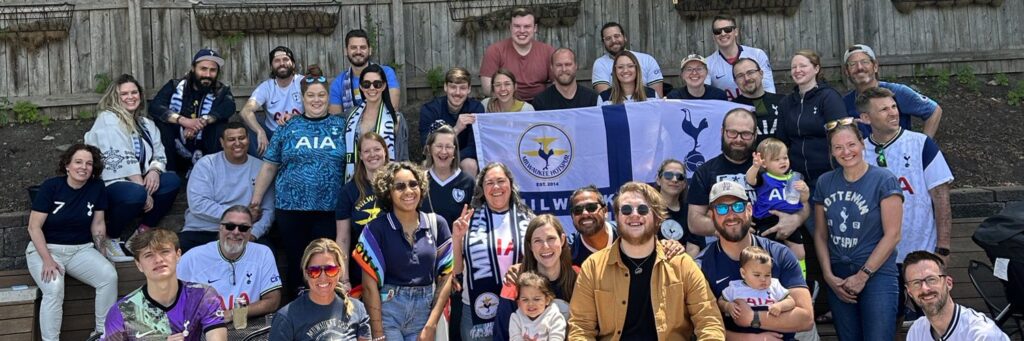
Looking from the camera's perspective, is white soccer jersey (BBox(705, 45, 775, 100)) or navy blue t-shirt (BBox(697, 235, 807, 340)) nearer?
navy blue t-shirt (BBox(697, 235, 807, 340))

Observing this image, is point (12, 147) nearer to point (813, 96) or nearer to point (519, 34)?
point (519, 34)

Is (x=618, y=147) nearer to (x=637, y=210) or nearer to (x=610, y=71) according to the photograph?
(x=610, y=71)

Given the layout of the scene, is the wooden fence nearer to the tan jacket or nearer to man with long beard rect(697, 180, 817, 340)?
man with long beard rect(697, 180, 817, 340)

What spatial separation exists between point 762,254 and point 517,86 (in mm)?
4144

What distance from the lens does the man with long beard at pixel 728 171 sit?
713 centimetres

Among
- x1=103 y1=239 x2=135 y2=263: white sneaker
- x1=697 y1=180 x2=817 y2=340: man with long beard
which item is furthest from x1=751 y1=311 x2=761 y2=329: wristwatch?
x1=103 y1=239 x2=135 y2=263: white sneaker

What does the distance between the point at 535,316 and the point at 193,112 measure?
454 centimetres

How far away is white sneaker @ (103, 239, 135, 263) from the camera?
8.04m

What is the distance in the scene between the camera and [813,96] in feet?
27.8

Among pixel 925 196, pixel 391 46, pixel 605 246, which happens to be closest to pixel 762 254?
pixel 605 246

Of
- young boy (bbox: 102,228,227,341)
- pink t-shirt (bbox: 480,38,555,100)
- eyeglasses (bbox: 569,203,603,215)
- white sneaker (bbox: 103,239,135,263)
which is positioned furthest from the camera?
pink t-shirt (bbox: 480,38,555,100)

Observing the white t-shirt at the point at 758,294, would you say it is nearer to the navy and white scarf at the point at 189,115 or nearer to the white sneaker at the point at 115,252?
the white sneaker at the point at 115,252

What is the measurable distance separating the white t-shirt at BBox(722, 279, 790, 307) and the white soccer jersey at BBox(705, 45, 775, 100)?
11.2 feet

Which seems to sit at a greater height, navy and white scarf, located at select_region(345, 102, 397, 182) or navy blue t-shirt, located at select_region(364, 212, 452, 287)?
navy and white scarf, located at select_region(345, 102, 397, 182)
